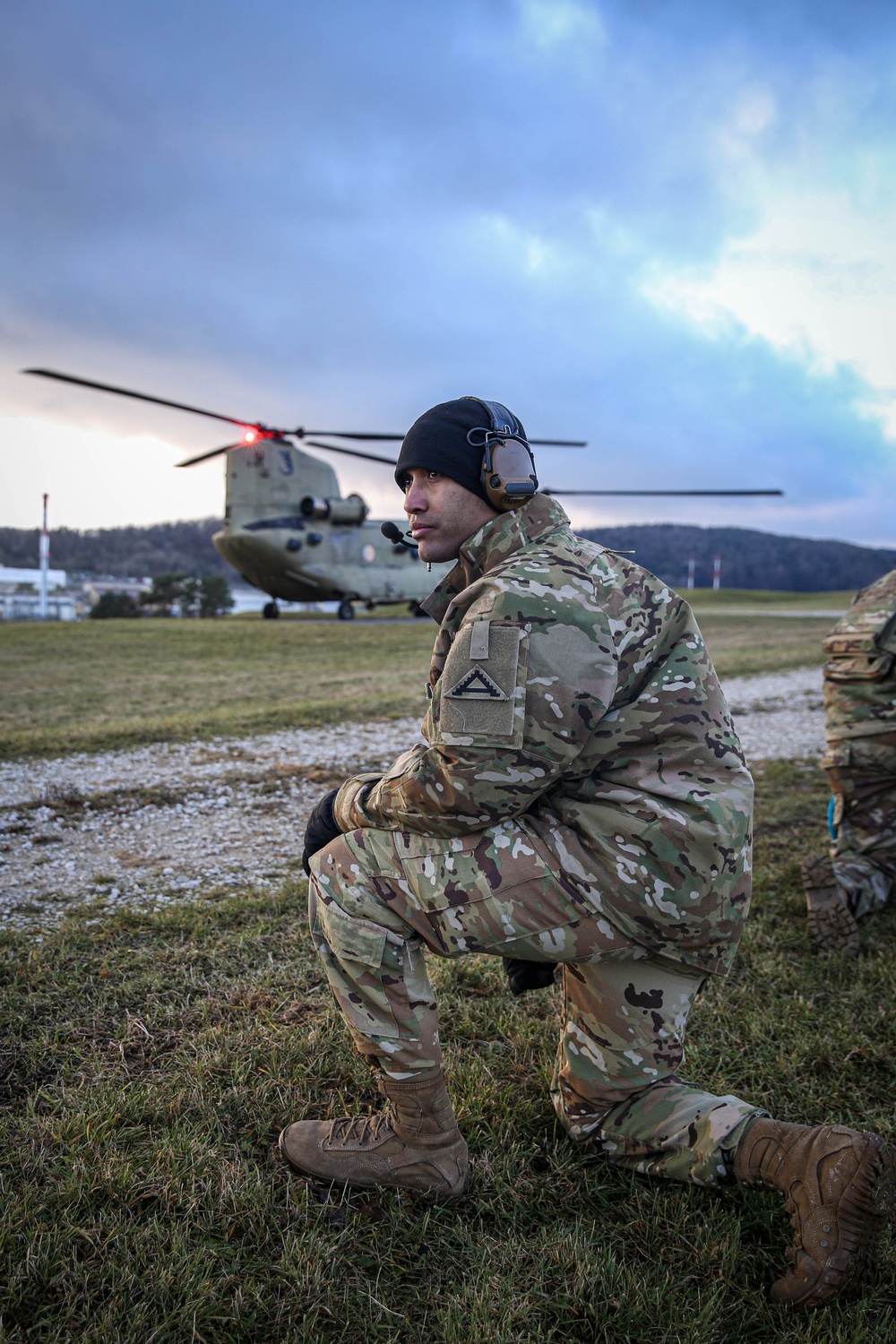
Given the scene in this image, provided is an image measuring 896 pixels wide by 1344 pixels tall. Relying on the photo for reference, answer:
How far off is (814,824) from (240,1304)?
4.71 meters

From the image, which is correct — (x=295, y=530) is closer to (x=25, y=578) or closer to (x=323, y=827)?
(x=323, y=827)

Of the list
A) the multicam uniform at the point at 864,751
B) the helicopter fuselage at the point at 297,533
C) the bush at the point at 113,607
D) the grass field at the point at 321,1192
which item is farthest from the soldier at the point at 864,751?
the bush at the point at 113,607

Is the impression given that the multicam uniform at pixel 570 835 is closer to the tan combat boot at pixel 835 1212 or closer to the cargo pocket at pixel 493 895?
the cargo pocket at pixel 493 895

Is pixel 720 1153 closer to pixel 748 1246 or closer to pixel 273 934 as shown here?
pixel 748 1246

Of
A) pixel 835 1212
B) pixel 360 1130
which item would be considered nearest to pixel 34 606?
pixel 360 1130

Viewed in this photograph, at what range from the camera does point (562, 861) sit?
6.57 ft

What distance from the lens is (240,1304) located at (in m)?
1.76

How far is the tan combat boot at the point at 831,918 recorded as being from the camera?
3580 millimetres

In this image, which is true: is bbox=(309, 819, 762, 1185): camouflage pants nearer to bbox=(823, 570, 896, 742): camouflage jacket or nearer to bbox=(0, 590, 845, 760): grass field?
bbox=(823, 570, 896, 742): camouflage jacket

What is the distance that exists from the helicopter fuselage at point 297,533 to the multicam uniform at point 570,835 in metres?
19.2

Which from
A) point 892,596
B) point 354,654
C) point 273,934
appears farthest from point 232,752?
point 354,654

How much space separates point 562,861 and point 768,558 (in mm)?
119786

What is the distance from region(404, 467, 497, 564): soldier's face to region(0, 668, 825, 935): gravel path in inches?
101

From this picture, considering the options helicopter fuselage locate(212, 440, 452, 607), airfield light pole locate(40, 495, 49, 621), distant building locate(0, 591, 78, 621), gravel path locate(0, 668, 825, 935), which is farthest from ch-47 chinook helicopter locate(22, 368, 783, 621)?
distant building locate(0, 591, 78, 621)
